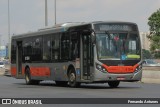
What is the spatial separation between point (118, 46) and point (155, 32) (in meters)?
82.9

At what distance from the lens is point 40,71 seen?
30.5 metres

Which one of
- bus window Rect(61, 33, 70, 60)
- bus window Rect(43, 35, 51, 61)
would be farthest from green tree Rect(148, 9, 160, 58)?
bus window Rect(61, 33, 70, 60)

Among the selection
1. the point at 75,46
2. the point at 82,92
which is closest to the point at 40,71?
the point at 75,46

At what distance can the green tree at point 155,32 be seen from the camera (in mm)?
102125

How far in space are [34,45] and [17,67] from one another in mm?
3392

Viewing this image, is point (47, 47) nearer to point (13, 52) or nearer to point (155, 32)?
point (13, 52)

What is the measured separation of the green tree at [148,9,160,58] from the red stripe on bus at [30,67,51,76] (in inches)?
2834

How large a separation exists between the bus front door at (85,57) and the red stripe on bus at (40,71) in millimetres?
4238

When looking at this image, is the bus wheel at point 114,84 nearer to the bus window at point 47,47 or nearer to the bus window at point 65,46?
the bus window at point 65,46

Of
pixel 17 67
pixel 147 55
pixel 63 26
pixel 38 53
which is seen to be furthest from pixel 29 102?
pixel 147 55

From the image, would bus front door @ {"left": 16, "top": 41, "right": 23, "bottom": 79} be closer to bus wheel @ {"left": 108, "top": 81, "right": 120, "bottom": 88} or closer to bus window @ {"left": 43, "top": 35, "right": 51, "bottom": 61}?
bus window @ {"left": 43, "top": 35, "right": 51, "bottom": 61}

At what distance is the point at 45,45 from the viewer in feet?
97.2

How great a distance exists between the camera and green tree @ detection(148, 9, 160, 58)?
102m

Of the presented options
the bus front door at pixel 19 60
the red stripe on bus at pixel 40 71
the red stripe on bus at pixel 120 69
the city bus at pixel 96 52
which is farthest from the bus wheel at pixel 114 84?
the bus front door at pixel 19 60
